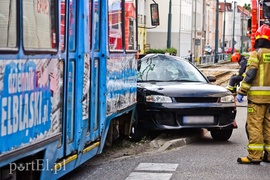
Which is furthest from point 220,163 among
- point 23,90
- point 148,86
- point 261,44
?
point 23,90

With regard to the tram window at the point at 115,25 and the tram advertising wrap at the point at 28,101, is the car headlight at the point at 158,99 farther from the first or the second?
the tram advertising wrap at the point at 28,101

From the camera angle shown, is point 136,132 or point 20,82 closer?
point 20,82

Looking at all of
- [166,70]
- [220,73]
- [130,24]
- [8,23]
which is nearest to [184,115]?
[130,24]

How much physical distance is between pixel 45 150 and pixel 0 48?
1.38 meters

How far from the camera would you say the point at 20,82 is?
5527 millimetres

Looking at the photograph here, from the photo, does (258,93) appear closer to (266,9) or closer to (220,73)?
(266,9)

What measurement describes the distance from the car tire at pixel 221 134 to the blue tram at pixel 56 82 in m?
2.61

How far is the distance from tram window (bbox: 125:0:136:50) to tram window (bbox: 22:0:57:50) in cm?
375

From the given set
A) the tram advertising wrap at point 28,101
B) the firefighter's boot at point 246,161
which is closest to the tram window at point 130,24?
the firefighter's boot at point 246,161

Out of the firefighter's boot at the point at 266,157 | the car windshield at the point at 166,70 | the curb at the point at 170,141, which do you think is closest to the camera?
the firefighter's boot at the point at 266,157

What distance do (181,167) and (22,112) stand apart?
12.7 feet

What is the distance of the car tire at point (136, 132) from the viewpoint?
11240 millimetres

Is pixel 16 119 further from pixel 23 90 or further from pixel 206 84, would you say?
pixel 206 84

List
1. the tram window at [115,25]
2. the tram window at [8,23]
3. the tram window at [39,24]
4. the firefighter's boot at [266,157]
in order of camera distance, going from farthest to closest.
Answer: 1. the firefighter's boot at [266,157]
2. the tram window at [115,25]
3. the tram window at [39,24]
4. the tram window at [8,23]
